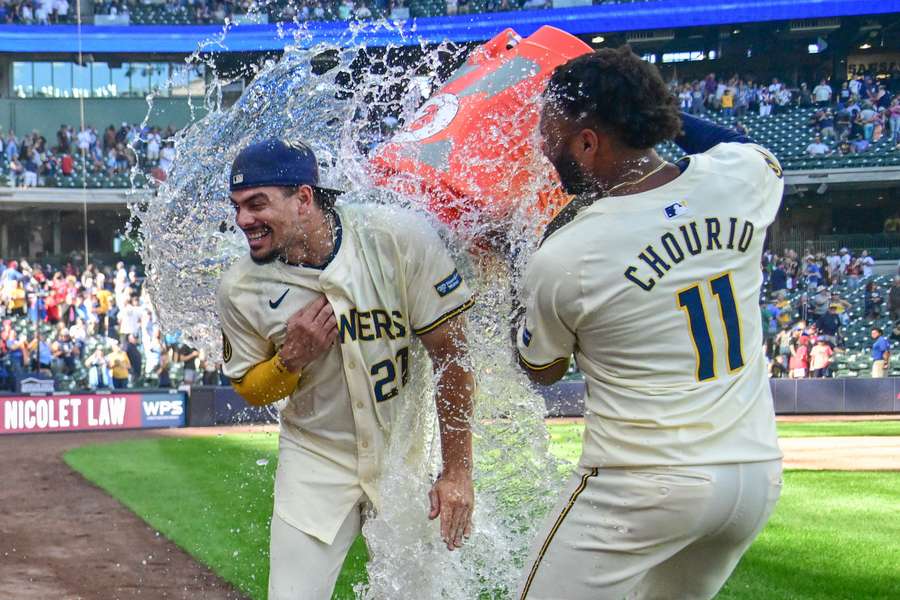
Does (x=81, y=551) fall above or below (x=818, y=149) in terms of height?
below

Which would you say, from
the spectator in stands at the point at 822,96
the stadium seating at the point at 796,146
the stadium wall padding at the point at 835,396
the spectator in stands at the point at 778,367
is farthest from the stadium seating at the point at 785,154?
the stadium wall padding at the point at 835,396

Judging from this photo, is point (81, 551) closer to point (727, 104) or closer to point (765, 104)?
point (727, 104)

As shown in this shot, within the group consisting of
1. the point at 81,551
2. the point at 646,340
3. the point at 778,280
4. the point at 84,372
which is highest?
the point at 646,340

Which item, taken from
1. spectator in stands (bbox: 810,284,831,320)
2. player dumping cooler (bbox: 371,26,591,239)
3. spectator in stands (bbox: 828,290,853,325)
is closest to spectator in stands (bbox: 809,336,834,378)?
spectator in stands (bbox: 810,284,831,320)

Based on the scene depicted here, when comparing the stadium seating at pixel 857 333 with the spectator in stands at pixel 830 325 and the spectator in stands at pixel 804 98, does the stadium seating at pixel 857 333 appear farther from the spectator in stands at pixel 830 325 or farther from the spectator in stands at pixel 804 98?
the spectator in stands at pixel 804 98

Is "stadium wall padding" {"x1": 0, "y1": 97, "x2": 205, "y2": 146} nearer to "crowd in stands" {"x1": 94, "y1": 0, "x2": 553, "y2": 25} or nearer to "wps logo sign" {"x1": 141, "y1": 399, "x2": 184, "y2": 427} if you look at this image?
"crowd in stands" {"x1": 94, "y1": 0, "x2": 553, "y2": 25}

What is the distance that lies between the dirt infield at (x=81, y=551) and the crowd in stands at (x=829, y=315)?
1353 cm

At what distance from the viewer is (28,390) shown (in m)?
18.3

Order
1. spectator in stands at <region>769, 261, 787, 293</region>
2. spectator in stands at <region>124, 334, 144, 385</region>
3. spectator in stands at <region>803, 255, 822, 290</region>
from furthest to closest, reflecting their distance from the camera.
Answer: spectator in stands at <region>803, 255, 822, 290</region>
spectator in stands at <region>769, 261, 787, 293</region>
spectator in stands at <region>124, 334, 144, 385</region>

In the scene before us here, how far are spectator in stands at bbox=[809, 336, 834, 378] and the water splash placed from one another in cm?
1554

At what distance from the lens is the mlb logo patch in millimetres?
2777

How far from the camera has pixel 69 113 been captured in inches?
1371

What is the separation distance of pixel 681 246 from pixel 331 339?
4.30ft

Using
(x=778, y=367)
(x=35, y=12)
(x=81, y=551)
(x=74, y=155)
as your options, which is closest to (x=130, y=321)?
(x=74, y=155)
